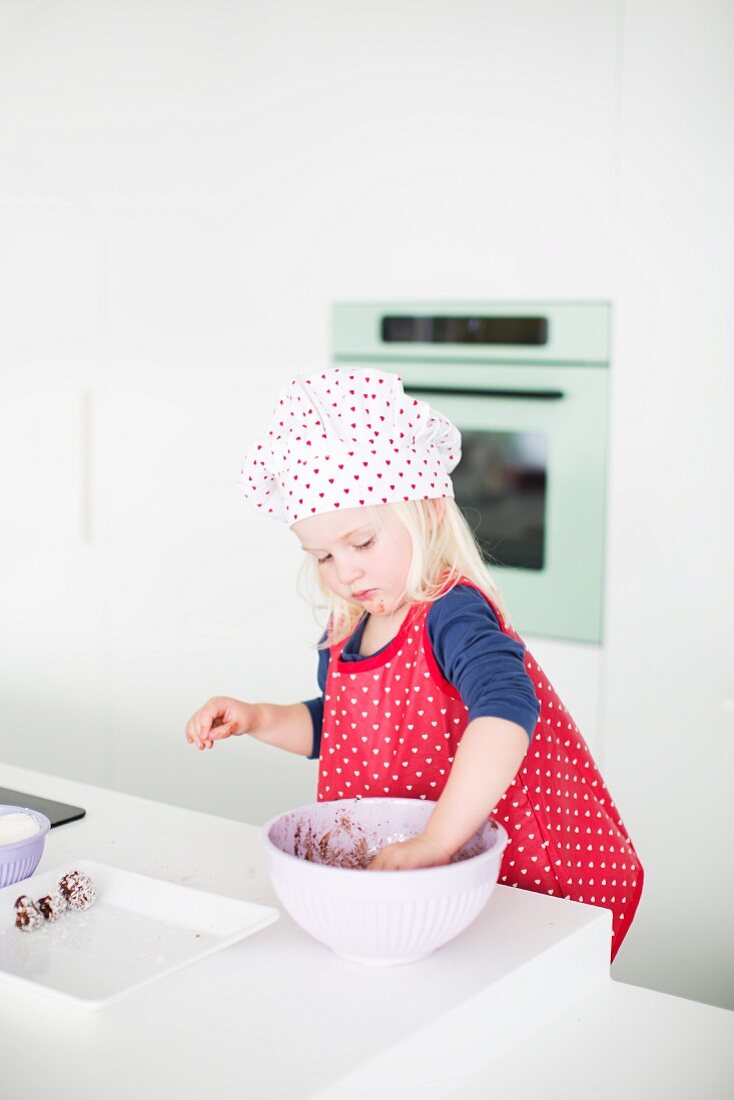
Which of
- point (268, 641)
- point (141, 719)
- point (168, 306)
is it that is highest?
point (168, 306)

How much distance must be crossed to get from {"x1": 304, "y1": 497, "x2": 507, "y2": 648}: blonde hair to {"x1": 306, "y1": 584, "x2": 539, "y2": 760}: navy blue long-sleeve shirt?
20 mm

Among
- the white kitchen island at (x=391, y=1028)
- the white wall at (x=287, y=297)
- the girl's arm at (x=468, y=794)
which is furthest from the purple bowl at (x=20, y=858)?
the white wall at (x=287, y=297)

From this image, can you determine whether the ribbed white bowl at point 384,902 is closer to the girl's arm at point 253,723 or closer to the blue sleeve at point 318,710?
the girl's arm at point 253,723

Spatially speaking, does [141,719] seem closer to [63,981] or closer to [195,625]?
[195,625]

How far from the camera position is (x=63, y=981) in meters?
0.97

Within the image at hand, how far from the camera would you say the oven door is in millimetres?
2170

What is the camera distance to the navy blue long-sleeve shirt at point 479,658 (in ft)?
3.52

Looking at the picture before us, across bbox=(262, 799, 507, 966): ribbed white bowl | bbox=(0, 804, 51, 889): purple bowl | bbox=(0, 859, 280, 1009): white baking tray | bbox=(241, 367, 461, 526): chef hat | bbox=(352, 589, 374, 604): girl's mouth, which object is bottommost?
bbox=(0, 859, 280, 1009): white baking tray

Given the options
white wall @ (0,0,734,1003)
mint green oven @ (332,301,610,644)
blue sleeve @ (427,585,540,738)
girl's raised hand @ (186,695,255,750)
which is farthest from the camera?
mint green oven @ (332,301,610,644)

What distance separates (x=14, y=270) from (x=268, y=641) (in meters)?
1.13

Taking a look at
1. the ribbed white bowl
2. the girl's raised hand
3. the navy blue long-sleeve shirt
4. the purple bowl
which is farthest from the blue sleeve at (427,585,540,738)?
the purple bowl

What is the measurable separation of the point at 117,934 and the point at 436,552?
49cm

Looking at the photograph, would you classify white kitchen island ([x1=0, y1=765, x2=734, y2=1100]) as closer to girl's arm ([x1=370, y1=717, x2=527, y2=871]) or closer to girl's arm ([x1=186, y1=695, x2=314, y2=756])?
girl's arm ([x1=370, y1=717, x2=527, y2=871])

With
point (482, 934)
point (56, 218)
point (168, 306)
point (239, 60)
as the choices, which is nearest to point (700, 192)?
point (239, 60)
